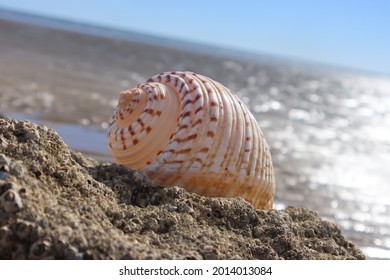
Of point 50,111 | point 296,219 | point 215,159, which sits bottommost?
point 50,111

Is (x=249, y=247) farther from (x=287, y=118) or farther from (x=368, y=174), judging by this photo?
(x=287, y=118)

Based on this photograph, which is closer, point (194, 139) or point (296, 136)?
point (194, 139)

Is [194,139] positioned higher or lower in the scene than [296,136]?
higher

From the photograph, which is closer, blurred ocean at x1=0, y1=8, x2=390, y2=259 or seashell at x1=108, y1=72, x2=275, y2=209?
seashell at x1=108, y1=72, x2=275, y2=209

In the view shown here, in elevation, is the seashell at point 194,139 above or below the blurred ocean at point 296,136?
above

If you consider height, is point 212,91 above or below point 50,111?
above

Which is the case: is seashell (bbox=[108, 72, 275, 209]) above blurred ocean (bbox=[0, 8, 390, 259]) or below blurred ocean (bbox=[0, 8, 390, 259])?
above

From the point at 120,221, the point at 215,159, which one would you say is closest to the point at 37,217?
the point at 120,221

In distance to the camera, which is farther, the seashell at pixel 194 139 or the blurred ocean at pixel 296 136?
the blurred ocean at pixel 296 136
